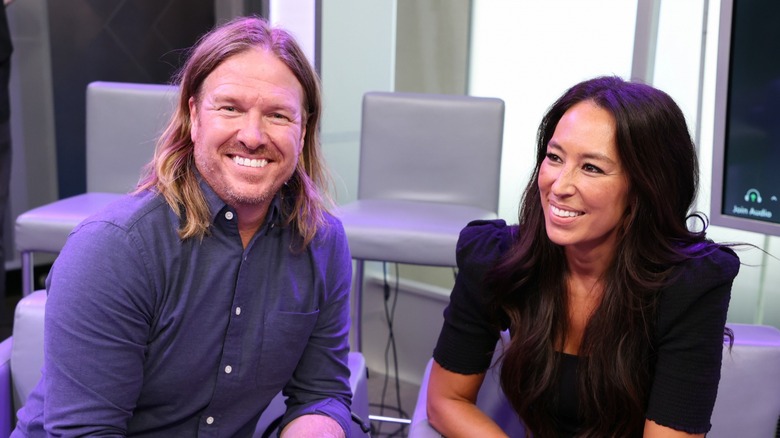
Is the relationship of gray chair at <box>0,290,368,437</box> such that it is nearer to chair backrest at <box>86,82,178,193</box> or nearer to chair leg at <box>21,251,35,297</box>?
chair leg at <box>21,251,35,297</box>

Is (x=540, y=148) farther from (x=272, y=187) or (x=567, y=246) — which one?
(x=272, y=187)

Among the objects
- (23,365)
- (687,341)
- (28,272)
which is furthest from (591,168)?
(28,272)

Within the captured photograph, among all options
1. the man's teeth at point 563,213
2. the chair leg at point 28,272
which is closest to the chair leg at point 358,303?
the chair leg at point 28,272

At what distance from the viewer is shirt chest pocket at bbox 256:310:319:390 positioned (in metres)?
1.66

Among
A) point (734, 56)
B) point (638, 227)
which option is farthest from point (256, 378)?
point (734, 56)

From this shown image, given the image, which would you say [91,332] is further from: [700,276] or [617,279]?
[700,276]

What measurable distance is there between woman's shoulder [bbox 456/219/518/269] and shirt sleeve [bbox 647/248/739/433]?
32 cm

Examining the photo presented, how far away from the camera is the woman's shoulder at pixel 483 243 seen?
69.9 inches

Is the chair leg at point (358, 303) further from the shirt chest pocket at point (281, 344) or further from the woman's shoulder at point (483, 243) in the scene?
the shirt chest pocket at point (281, 344)

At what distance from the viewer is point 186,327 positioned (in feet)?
5.20

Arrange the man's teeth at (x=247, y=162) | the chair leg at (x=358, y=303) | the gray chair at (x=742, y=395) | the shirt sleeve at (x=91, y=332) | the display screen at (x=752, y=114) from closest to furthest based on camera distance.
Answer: the shirt sleeve at (x=91, y=332) → the man's teeth at (x=247, y=162) → the gray chair at (x=742, y=395) → the display screen at (x=752, y=114) → the chair leg at (x=358, y=303)

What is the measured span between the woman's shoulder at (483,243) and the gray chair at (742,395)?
0.85ft

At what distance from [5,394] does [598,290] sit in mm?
1174

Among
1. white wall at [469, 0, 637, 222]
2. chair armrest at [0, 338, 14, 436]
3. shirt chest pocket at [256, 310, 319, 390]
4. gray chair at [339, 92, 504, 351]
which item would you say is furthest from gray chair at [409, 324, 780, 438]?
white wall at [469, 0, 637, 222]
